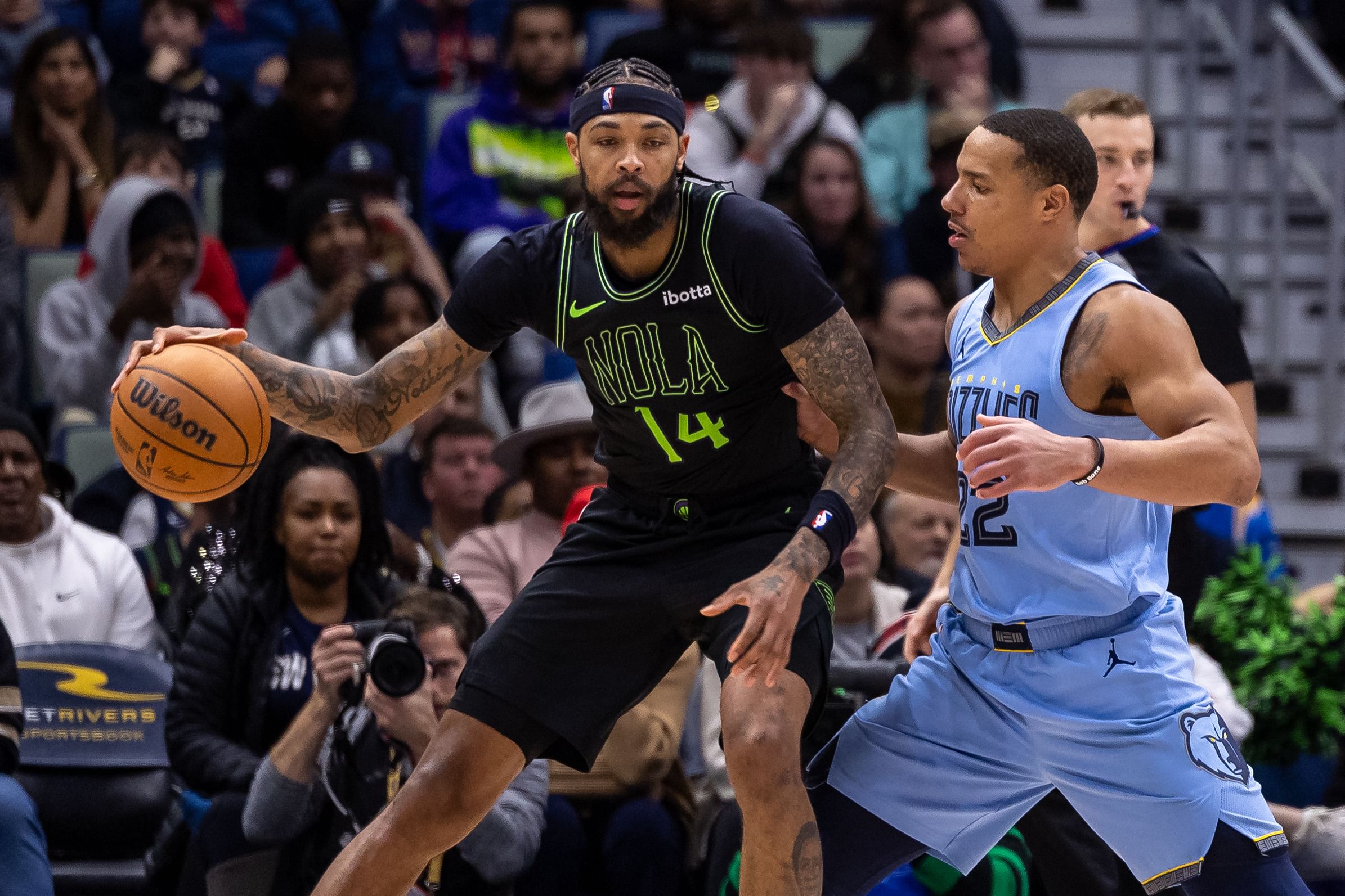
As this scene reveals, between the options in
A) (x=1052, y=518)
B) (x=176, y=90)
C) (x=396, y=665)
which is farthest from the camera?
(x=176, y=90)

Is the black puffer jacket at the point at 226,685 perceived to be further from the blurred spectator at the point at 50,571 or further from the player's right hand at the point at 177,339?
the player's right hand at the point at 177,339

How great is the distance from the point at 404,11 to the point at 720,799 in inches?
240

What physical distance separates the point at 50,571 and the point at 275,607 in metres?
1.17

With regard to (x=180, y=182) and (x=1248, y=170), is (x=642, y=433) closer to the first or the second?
(x=180, y=182)

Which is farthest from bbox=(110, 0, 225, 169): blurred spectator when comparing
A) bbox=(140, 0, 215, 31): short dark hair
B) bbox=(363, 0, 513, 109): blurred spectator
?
bbox=(363, 0, 513, 109): blurred spectator

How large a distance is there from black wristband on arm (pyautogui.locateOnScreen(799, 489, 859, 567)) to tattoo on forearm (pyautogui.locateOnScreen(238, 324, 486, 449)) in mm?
1052

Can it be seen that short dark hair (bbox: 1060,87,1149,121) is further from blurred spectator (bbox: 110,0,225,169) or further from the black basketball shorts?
blurred spectator (bbox: 110,0,225,169)

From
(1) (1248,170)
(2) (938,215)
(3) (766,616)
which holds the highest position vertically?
(1) (1248,170)

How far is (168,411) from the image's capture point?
12.8 feet

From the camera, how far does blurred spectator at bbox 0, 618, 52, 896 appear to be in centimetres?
446

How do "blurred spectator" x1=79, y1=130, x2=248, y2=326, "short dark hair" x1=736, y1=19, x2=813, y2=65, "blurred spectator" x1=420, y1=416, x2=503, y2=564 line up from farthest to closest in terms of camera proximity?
1. "short dark hair" x1=736, y1=19, x2=813, y2=65
2. "blurred spectator" x1=79, y1=130, x2=248, y2=326
3. "blurred spectator" x1=420, y1=416, x2=503, y2=564

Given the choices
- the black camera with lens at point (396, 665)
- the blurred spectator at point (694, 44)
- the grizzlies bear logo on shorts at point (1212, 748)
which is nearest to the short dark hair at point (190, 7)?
the blurred spectator at point (694, 44)

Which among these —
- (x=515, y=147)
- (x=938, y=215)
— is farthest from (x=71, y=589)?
(x=938, y=215)

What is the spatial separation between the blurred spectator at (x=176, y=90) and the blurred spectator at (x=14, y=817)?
5.06 meters
